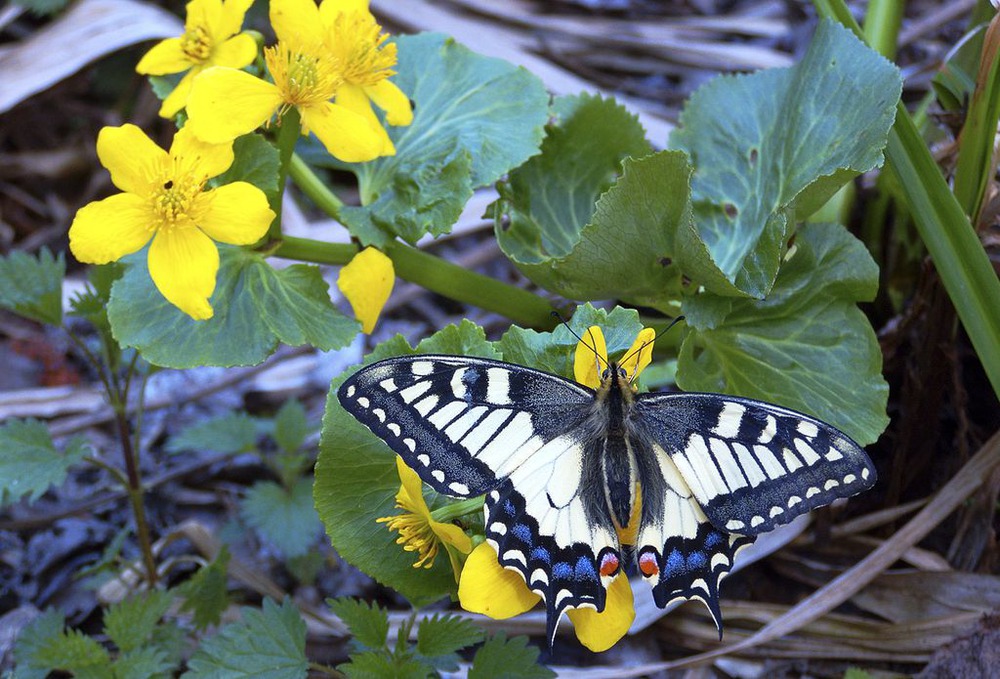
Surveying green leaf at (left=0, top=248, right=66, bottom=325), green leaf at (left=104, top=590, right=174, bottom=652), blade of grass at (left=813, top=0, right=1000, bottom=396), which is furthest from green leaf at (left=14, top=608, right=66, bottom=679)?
blade of grass at (left=813, top=0, right=1000, bottom=396)

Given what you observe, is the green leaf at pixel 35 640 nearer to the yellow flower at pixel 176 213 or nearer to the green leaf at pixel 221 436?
the green leaf at pixel 221 436

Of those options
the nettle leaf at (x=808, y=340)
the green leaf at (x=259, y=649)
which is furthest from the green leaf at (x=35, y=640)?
the nettle leaf at (x=808, y=340)

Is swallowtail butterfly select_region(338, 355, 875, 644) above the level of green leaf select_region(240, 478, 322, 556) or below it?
above

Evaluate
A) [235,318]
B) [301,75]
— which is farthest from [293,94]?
[235,318]

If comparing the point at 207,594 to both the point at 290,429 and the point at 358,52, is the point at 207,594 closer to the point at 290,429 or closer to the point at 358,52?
the point at 290,429

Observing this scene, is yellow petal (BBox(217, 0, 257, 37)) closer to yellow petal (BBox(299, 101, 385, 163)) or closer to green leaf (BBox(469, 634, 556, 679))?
yellow petal (BBox(299, 101, 385, 163))

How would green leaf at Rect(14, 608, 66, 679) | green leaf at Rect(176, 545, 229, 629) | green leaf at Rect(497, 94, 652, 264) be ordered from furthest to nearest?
green leaf at Rect(497, 94, 652, 264)
green leaf at Rect(176, 545, 229, 629)
green leaf at Rect(14, 608, 66, 679)
